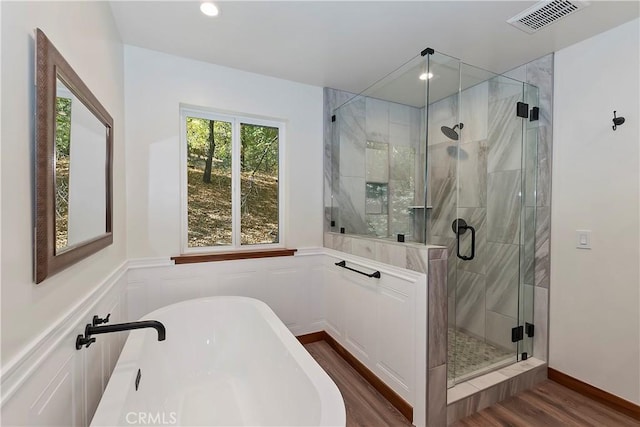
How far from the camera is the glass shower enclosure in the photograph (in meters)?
2.15

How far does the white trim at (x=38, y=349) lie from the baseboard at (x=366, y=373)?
179 cm

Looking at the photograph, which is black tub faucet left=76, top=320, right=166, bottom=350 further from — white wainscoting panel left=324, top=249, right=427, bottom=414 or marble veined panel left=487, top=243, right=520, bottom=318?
marble veined panel left=487, top=243, right=520, bottom=318

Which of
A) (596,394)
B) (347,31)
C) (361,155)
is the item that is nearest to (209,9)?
(347,31)

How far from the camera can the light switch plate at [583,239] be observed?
1.93m

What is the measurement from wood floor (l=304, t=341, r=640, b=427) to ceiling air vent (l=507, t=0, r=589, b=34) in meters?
2.44

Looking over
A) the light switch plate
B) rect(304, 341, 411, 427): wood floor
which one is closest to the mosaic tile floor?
rect(304, 341, 411, 427): wood floor

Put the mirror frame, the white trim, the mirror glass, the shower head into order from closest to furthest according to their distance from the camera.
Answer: the white trim, the mirror frame, the mirror glass, the shower head

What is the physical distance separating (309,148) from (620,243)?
2.36 metres

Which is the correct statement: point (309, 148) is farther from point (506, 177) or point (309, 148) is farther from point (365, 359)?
point (365, 359)

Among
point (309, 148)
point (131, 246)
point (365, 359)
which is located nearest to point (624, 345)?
point (365, 359)

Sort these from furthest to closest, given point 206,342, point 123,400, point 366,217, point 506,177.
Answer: point 366,217 → point 506,177 → point 206,342 → point 123,400

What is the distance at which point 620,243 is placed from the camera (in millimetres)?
1782

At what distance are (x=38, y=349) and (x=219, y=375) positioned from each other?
1320 millimetres

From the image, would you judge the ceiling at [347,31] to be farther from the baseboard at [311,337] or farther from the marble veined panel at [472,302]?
the baseboard at [311,337]
